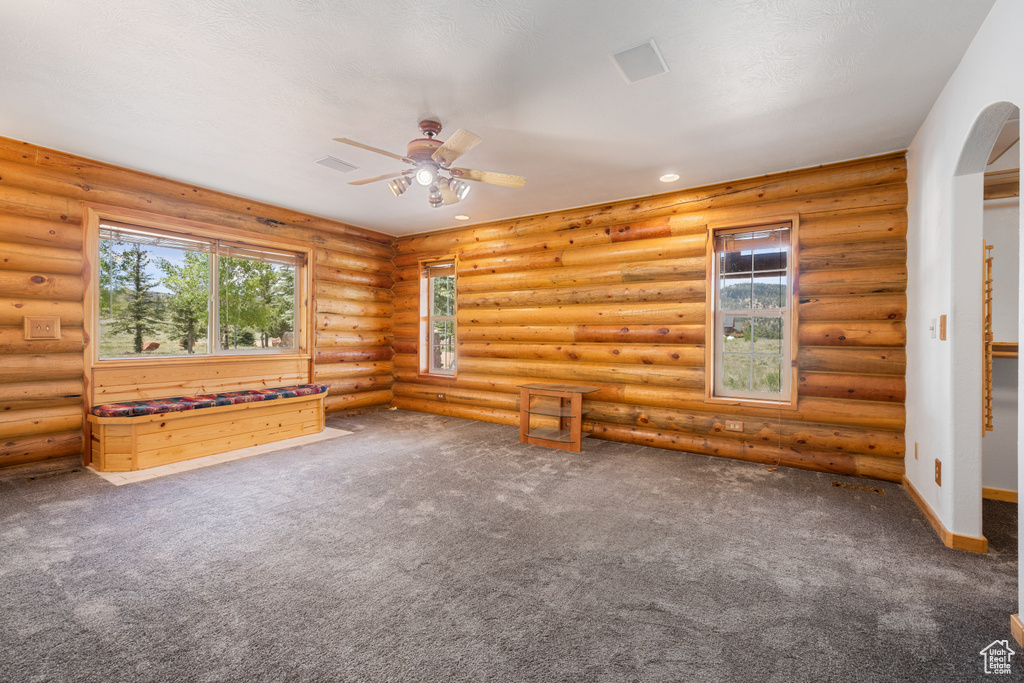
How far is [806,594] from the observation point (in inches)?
83.9

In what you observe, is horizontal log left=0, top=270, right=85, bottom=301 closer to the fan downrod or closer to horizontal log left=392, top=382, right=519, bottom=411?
the fan downrod

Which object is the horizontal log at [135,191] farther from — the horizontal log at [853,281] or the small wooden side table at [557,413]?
the horizontal log at [853,281]

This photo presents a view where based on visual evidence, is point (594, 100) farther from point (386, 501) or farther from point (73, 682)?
point (73, 682)

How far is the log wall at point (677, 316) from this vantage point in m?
3.86

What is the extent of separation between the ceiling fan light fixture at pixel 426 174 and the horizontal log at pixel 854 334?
3.65 m

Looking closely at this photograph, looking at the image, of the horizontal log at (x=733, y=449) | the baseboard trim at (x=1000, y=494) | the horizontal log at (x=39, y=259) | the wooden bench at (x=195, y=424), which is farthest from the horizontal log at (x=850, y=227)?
the horizontal log at (x=39, y=259)

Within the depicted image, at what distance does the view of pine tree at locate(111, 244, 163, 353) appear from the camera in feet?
15.0

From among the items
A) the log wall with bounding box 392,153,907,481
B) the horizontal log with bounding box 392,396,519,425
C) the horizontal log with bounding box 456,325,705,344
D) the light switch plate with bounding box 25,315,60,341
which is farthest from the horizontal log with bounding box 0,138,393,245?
the horizontal log with bounding box 392,396,519,425

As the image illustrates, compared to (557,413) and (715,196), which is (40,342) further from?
(715,196)

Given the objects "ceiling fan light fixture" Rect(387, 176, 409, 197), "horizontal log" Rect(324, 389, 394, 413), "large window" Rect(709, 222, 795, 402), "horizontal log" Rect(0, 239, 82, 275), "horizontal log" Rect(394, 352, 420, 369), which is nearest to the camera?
"ceiling fan light fixture" Rect(387, 176, 409, 197)

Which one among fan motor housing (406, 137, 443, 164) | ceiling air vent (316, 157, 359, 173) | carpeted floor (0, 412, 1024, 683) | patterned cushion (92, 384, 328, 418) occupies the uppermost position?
ceiling air vent (316, 157, 359, 173)

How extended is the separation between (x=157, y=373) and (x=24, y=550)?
2.52 meters

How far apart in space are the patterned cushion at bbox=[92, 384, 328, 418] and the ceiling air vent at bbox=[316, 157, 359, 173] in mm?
2656

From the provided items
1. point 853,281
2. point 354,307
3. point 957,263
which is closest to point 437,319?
point 354,307
